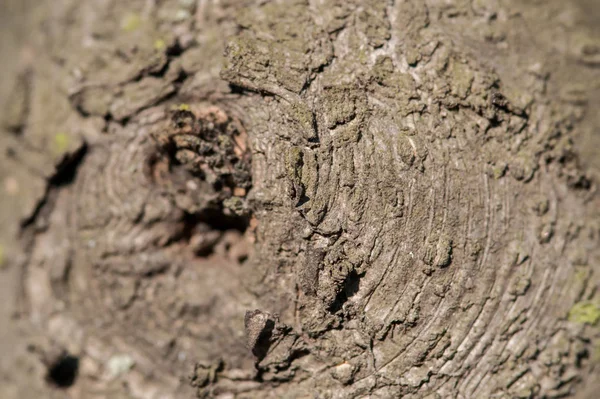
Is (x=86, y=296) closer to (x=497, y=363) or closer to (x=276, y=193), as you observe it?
(x=276, y=193)

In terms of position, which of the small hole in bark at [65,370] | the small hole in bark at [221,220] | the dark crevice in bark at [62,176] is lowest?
the small hole in bark at [65,370]

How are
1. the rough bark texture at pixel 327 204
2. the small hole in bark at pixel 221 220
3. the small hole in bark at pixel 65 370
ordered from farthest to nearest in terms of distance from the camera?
the small hole in bark at pixel 65 370, the small hole in bark at pixel 221 220, the rough bark texture at pixel 327 204

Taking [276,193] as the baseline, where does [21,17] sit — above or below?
above

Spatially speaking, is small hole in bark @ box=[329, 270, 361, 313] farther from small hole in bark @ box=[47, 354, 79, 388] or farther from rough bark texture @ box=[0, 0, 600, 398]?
small hole in bark @ box=[47, 354, 79, 388]

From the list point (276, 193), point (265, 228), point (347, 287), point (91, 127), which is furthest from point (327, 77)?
point (91, 127)

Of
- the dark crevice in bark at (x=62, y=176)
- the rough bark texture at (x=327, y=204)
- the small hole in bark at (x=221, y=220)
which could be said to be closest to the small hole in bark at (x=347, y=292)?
the rough bark texture at (x=327, y=204)

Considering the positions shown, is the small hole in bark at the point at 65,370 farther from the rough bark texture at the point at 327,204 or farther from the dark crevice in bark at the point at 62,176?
the dark crevice in bark at the point at 62,176

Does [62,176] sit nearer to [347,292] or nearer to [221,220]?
[221,220]
